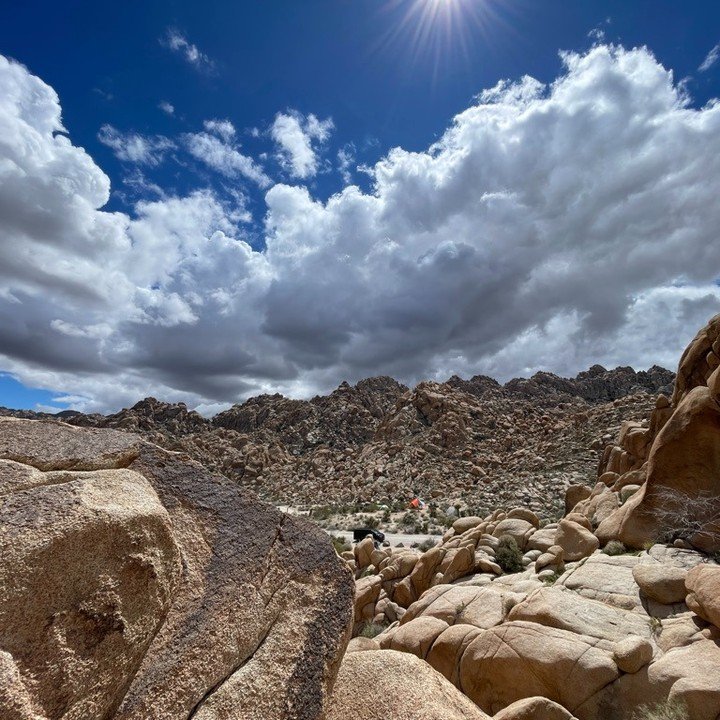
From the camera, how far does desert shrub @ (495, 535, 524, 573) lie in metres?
15.1

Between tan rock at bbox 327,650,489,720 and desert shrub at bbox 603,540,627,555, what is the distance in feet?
38.2

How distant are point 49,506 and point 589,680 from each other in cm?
793

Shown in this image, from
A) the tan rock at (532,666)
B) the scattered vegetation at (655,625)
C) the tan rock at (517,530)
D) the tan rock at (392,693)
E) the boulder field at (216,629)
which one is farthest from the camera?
the tan rock at (517,530)

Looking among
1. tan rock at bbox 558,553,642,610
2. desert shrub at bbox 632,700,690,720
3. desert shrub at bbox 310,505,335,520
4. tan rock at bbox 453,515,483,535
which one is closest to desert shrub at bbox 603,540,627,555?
tan rock at bbox 558,553,642,610

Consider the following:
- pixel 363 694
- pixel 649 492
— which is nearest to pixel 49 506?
pixel 363 694

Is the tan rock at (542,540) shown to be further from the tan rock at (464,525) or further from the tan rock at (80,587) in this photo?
the tan rock at (80,587)

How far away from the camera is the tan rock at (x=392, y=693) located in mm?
4051

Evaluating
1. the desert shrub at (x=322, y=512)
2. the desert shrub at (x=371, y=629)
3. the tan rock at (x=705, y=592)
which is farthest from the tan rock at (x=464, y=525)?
the desert shrub at (x=322, y=512)

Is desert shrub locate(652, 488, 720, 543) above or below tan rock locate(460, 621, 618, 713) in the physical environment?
above

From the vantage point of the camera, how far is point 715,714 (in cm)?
585

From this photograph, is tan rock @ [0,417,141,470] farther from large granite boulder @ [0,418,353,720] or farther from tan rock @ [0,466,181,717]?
tan rock @ [0,466,181,717]

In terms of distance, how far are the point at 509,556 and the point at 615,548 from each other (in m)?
3.22

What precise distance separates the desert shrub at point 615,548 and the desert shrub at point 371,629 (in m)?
7.34

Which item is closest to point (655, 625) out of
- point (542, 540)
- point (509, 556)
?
point (509, 556)
